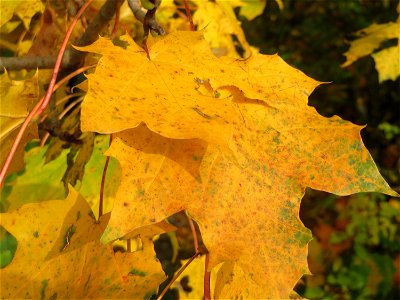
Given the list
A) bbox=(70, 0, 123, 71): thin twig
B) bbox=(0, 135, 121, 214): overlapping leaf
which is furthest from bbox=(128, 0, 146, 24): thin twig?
bbox=(0, 135, 121, 214): overlapping leaf

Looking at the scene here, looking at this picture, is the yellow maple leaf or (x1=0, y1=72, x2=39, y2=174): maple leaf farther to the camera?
(x1=0, y1=72, x2=39, y2=174): maple leaf

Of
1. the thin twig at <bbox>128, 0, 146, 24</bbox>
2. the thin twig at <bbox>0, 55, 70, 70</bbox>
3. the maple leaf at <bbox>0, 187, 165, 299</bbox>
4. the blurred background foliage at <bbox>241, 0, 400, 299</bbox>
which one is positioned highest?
the thin twig at <bbox>128, 0, 146, 24</bbox>

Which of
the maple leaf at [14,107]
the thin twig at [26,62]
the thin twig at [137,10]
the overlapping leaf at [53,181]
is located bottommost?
the overlapping leaf at [53,181]

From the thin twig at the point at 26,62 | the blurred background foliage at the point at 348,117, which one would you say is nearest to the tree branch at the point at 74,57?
the thin twig at the point at 26,62

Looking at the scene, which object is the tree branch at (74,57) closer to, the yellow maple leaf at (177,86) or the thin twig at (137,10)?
the thin twig at (137,10)

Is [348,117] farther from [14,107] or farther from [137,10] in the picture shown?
[14,107]

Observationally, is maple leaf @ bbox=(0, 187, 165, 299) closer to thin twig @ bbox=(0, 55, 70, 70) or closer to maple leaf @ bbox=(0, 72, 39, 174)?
maple leaf @ bbox=(0, 72, 39, 174)

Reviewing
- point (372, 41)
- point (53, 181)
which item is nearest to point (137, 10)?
point (53, 181)
